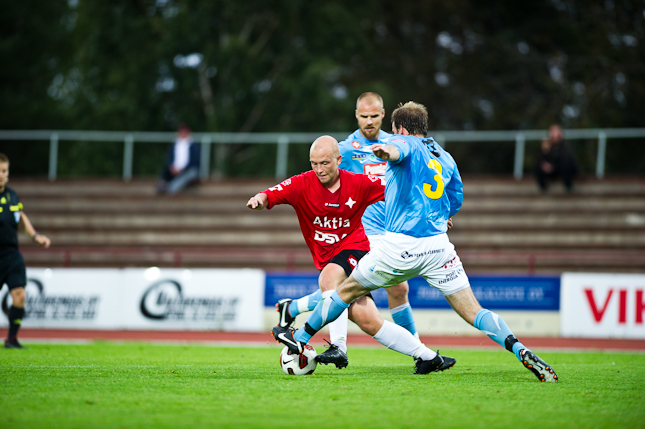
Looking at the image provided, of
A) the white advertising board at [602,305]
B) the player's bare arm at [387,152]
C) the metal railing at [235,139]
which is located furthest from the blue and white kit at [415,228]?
the metal railing at [235,139]

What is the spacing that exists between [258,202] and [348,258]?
39.5 inches

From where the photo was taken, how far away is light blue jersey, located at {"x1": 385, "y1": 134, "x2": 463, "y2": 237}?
5809 mm

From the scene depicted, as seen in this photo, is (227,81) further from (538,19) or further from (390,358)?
Result: (390,358)

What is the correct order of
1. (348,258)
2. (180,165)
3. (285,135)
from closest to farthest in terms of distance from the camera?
1. (348,258)
2. (180,165)
3. (285,135)

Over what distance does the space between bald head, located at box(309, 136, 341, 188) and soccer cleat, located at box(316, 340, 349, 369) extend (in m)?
1.49

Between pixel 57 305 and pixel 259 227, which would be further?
pixel 259 227

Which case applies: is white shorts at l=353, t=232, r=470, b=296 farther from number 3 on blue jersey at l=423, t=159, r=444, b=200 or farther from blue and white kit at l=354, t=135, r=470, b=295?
number 3 on blue jersey at l=423, t=159, r=444, b=200

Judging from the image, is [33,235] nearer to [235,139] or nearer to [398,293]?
[398,293]

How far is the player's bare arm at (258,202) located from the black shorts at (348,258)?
2.74ft

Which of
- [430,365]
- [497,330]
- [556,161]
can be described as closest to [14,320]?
[430,365]

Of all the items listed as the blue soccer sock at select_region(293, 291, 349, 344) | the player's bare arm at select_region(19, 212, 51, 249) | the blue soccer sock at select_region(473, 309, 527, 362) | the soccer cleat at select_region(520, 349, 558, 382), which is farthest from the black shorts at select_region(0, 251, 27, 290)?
the soccer cleat at select_region(520, 349, 558, 382)

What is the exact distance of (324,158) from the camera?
618cm

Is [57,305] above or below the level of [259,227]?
below

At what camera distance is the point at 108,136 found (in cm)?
2012
